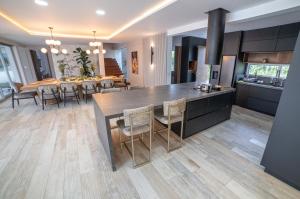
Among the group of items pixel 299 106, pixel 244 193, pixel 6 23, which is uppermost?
pixel 6 23

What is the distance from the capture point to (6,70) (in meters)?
5.95

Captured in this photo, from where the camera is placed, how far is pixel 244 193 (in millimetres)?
1683

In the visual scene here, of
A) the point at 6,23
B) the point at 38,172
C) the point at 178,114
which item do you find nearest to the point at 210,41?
the point at 178,114

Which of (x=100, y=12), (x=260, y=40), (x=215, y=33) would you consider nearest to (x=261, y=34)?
(x=260, y=40)

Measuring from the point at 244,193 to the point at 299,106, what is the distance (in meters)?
1.23

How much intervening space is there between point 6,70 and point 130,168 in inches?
294

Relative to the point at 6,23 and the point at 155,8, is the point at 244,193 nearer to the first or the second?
the point at 155,8

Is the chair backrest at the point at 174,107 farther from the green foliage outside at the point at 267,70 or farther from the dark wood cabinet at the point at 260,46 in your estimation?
the green foliage outside at the point at 267,70

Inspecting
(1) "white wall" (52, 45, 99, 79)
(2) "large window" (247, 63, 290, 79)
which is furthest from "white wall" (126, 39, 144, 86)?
(2) "large window" (247, 63, 290, 79)

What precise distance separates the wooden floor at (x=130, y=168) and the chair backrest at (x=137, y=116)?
737 mm

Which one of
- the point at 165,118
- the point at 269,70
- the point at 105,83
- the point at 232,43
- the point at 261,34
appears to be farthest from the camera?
the point at 105,83

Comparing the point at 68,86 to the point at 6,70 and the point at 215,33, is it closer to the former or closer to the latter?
the point at 6,70

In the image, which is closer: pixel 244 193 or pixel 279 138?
pixel 244 193

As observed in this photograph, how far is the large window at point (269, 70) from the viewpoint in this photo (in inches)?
158
